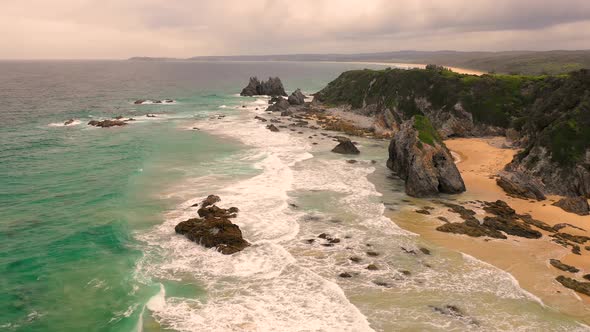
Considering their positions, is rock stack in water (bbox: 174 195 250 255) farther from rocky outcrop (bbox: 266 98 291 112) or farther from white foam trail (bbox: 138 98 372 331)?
rocky outcrop (bbox: 266 98 291 112)

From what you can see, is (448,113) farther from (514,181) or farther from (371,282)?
(371,282)

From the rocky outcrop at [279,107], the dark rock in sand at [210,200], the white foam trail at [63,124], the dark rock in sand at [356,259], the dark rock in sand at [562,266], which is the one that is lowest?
the dark rock in sand at [562,266]

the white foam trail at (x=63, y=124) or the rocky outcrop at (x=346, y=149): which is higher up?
the white foam trail at (x=63, y=124)

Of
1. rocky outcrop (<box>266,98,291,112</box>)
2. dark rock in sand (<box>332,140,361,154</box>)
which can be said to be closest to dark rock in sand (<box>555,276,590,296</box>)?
dark rock in sand (<box>332,140,361,154</box>)

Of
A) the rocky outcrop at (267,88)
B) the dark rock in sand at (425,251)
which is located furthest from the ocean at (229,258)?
the rocky outcrop at (267,88)

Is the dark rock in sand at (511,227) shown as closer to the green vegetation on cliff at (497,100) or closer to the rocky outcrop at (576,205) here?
the rocky outcrop at (576,205)

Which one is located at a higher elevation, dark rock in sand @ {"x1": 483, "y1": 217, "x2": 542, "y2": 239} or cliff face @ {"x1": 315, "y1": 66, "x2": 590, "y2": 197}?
cliff face @ {"x1": 315, "y1": 66, "x2": 590, "y2": 197}
